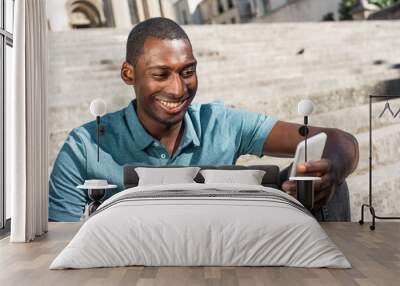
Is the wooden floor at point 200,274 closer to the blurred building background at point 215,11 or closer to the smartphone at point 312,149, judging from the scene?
the smartphone at point 312,149

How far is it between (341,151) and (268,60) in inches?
52.3

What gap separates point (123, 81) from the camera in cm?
736

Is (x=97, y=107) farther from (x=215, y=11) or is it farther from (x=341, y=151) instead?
(x=341, y=151)

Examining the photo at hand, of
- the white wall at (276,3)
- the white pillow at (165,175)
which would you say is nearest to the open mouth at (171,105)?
the white pillow at (165,175)

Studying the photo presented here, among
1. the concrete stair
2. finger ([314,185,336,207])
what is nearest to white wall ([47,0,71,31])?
the concrete stair

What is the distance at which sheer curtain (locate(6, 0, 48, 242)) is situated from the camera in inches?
229

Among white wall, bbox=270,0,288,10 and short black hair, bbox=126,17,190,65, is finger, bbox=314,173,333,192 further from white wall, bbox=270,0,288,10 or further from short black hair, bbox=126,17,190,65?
short black hair, bbox=126,17,190,65

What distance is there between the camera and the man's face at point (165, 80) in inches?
279

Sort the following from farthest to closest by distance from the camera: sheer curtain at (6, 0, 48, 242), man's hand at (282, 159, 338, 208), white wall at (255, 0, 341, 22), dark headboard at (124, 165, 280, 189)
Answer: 1. white wall at (255, 0, 341, 22)
2. man's hand at (282, 159, 338, 208)
3. dark headboard at (124, 165, 280, 189)
4. sheer curtain at (6, 0, 48, 242)

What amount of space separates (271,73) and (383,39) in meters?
1.37

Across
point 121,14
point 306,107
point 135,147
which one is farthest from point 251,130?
point 121,14

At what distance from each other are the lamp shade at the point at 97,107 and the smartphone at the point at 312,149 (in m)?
2.21

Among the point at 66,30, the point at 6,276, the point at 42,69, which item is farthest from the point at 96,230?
the point at 66,30

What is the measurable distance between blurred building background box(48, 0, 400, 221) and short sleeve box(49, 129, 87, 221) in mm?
147
